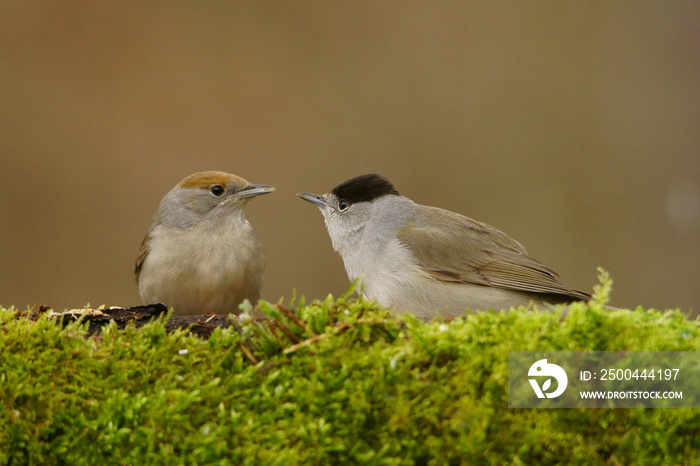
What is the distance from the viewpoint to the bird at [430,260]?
175 inches

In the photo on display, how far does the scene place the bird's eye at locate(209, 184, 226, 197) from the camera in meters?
5.38

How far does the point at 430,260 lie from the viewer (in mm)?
4570

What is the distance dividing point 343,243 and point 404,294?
0.76m

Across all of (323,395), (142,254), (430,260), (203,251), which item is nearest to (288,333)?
(323,395)

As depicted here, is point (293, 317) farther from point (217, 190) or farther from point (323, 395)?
point (217, 190)

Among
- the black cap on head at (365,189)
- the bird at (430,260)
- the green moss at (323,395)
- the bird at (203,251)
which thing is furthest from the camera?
the black cap on head at (365,189)

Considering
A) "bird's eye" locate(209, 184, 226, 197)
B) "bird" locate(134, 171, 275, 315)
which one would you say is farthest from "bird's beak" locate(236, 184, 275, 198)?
"bird's eye" locate(209, 184, 226, 197)

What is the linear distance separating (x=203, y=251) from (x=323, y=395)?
2994 millimetres

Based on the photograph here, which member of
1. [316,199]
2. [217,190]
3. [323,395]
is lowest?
[323,395]

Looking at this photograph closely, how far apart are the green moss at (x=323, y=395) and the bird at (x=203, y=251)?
2411 millimetres

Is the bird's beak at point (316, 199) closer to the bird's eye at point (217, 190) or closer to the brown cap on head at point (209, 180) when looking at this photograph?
the brown cap on head at point (209, 180)

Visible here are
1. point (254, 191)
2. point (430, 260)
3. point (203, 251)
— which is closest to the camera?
point (430, 260)

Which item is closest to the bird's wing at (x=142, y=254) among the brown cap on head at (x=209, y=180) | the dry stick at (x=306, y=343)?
the brown cap on head at (x=209, y=180)

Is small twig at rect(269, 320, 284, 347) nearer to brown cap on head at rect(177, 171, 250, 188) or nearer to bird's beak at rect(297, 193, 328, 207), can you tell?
bird's beak at rect(297, 193, 328, 207)
